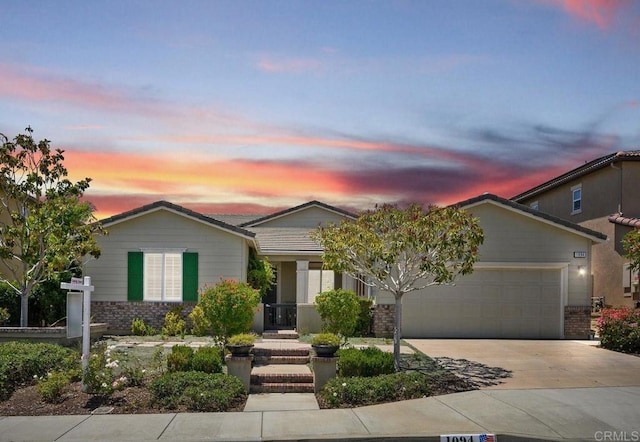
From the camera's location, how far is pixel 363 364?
12.4 metres

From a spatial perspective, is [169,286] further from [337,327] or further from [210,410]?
[210,410]

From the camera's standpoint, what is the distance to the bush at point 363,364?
12359 mm

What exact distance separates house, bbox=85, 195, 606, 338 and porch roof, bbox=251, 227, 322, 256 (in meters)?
1.71

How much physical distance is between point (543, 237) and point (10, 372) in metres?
15.9

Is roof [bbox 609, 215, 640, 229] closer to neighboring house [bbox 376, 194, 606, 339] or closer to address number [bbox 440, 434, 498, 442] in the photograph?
neighboring house [bbox 376, 194, 606, 339]

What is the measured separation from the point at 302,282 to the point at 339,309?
424 cm

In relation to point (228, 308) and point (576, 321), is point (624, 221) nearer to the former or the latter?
point (576, 321)

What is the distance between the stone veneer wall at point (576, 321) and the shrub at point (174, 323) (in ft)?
40.6

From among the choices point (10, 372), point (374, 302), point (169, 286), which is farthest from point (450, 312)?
point (10, 372)

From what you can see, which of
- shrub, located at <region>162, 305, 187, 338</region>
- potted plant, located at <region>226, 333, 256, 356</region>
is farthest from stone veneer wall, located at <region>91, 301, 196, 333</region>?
potted plant, located at <region>226, 333, 256, 356</region>

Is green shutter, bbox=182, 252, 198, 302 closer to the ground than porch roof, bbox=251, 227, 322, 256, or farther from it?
closer to the ground

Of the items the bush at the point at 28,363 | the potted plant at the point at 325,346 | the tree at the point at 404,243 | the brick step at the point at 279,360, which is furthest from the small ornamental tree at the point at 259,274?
the potted plant at the point at 325,346

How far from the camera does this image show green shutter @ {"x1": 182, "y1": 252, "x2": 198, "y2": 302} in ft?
64.2

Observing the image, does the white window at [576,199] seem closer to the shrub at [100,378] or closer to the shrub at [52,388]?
the shrub at [100,378]
